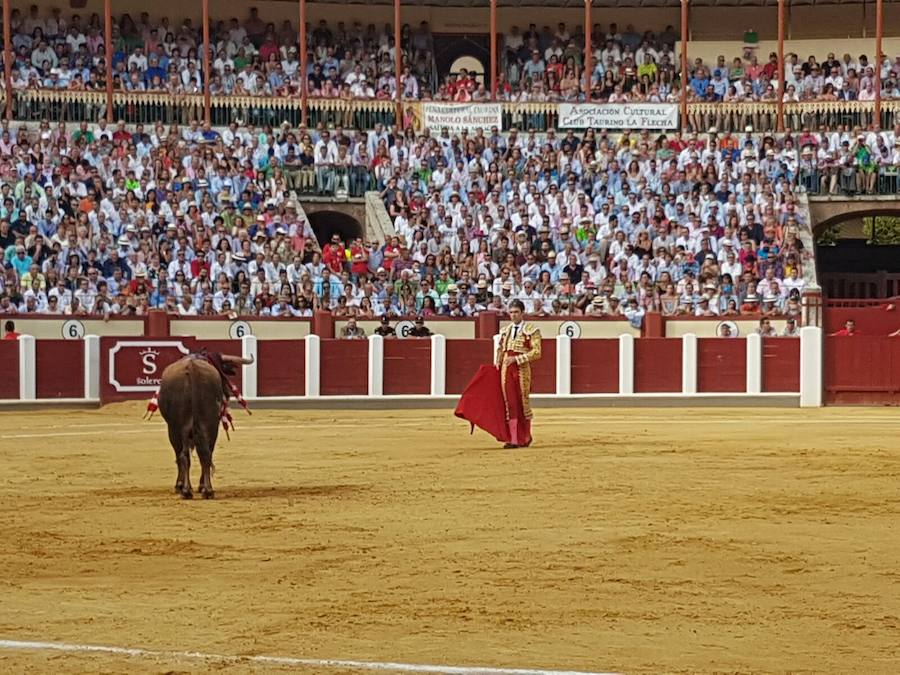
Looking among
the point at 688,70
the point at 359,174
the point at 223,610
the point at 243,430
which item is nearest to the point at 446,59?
the point at 688,70

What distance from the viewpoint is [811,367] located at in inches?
890

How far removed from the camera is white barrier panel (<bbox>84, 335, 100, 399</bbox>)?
69.2 ft

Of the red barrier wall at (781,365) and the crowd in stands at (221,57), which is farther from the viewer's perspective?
the crowd in stands at (221,57)

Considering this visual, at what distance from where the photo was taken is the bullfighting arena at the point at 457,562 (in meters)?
5.77

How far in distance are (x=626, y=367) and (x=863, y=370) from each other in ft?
10.2

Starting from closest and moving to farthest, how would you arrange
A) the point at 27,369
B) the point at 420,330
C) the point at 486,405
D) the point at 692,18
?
the point at 486,405 < the point at 27,369 < the point at 420,330 < the point at 692,18

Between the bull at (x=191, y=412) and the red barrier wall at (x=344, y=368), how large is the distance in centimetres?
1160

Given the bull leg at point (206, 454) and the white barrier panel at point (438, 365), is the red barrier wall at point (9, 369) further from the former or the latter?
the bull leg at point (206, 454)

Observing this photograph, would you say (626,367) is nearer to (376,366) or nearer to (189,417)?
(376,366)

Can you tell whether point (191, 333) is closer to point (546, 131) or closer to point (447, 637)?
point (546, 131)

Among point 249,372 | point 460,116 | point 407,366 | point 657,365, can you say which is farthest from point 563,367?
point 460,116

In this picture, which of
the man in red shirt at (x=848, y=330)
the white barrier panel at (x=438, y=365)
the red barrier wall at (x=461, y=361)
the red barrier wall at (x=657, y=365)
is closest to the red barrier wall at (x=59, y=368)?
the white barrier panel at (x=438, y=365)

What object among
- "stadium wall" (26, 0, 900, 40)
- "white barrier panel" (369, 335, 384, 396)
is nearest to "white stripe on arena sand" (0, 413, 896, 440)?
"white barrier panel" (369, 335, 384, 396)

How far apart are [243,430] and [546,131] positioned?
13351 mm
